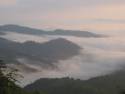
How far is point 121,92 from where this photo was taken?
43.1 meters

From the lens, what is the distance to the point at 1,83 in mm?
41625

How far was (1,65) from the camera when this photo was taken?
139ft

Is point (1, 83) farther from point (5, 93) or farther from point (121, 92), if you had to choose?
point (121, 92)

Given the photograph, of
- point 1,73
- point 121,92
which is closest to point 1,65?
point 1,73

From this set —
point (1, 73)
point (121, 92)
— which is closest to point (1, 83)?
point (1, 73)

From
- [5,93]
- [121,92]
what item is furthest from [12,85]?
[121,92]

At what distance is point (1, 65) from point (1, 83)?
166 cm

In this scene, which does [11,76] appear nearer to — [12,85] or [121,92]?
[12,85]

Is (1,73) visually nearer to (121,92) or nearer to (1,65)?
(1,65)

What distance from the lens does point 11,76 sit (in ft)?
138

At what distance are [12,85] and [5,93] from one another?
1.14 m

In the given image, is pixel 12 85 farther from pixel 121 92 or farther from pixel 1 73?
pixel 121 92

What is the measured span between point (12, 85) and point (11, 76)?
49.7 inches

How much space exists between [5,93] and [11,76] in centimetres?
158
